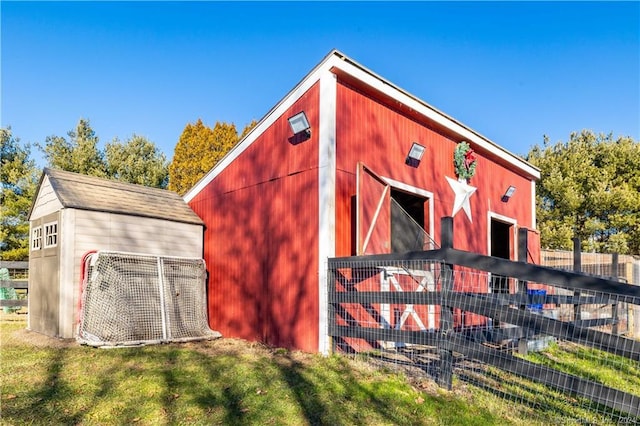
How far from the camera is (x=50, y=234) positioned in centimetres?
686

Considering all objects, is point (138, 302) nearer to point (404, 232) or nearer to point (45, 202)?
point (45, 202)

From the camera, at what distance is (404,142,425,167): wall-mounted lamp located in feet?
22.8

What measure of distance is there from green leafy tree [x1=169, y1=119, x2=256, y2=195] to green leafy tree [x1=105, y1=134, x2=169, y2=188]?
2.86ft

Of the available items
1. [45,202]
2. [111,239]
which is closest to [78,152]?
[45,202]

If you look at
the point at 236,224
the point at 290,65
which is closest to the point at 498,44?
the point at 290,65

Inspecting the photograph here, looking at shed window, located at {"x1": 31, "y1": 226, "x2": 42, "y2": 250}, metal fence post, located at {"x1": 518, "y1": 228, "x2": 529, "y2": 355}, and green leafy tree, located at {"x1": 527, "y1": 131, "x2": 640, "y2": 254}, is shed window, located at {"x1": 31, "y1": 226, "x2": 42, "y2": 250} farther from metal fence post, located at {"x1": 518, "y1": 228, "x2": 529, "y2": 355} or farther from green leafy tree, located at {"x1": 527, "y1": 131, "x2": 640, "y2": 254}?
green leafy tree, located at {"x1": 527, "y1": 131, "x2": 640, "y2": 254}

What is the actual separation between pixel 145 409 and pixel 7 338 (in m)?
4.52

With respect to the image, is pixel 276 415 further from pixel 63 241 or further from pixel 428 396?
pixel 63 241

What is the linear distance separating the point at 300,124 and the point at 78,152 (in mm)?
20570

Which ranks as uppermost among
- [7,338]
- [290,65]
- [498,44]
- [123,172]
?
[290,65]

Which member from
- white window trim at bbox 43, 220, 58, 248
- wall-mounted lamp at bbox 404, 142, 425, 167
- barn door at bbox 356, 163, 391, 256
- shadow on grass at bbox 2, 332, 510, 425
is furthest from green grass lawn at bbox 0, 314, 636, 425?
wall-mounted lamp at bbox 404, 142, 425, 167

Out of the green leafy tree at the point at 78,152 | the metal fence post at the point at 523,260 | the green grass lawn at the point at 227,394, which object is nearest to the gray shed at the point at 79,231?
the green grass lawn at the point at 227,394

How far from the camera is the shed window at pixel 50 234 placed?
6.70 meters

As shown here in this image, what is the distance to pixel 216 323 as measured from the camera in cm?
735
